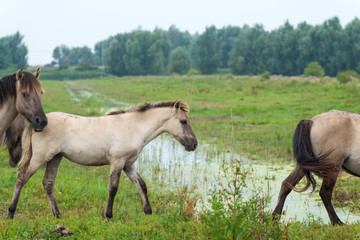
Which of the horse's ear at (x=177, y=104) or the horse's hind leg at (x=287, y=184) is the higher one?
the horse's ear at (x=177, y=104)

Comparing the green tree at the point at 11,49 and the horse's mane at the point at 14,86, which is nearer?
the horse's mane at the point at 14,86

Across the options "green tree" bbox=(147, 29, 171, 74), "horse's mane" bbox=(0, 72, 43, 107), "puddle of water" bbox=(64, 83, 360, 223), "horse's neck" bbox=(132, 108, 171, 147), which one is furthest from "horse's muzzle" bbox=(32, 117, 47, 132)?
"green tree" bbox=(147, 29, 171, 74)

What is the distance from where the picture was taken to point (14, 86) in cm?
580

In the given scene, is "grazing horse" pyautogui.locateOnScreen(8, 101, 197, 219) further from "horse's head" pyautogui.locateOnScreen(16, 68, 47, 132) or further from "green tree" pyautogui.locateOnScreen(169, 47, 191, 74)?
"green tree" pyautogui.locateOnScreen(169, 47, 191, 74)

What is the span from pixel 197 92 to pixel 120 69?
7074 cm

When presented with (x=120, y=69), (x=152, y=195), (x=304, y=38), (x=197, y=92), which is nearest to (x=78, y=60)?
(x=120, y=69)

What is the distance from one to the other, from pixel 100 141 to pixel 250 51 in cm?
8326

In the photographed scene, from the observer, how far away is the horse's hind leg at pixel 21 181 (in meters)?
5.71

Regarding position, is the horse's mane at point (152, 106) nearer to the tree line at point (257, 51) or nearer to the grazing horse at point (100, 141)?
the grazing horse at point (100, 141)

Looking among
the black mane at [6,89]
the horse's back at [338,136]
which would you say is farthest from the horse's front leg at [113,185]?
the horse's back at [338,136]

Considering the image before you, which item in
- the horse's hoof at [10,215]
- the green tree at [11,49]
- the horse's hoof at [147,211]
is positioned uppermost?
the green tree at [11,49]

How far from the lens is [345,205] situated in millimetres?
7176

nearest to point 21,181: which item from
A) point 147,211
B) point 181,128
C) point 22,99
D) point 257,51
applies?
point 22,99

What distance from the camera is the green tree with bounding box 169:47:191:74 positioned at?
94188 millimetres
